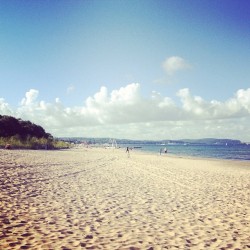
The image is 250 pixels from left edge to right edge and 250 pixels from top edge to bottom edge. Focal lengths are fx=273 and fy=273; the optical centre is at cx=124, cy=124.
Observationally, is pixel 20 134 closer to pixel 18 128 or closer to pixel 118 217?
pixel 18 128

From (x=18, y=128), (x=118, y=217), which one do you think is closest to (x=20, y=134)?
(x=18, y=128)

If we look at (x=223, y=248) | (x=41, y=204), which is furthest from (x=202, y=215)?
(x=41, y=204)

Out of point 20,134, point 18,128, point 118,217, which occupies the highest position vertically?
point 18,128

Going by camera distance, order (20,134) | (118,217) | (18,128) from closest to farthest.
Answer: (118,217), (20,134), (18,128)

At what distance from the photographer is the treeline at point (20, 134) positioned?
46.1 metres

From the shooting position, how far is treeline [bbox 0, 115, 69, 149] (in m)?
46.1

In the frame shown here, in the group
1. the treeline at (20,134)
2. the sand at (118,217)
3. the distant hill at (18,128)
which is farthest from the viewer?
the distant hill at (18,128)

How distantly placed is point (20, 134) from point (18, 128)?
5.44ft

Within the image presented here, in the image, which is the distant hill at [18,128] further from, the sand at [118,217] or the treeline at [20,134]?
the sand at [118,217]

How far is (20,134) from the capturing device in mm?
55094

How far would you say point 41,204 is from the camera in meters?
8.98

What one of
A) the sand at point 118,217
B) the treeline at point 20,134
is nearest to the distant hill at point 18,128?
the treeline at point 20,134

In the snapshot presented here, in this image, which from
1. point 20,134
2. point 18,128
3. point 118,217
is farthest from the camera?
point 18,128

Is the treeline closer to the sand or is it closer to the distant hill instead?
the distant hill
